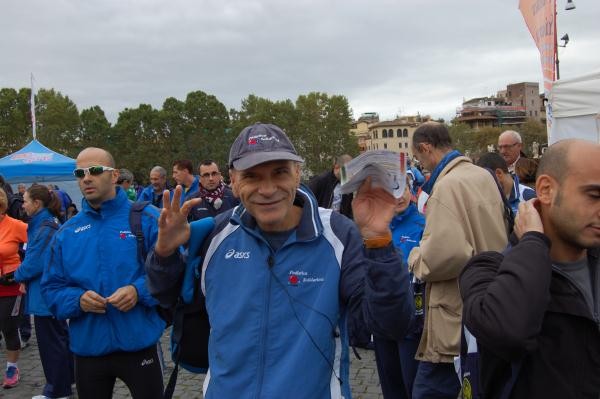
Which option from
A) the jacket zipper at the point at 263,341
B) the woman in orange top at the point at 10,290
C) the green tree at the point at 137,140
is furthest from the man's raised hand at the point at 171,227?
the green tree at the point at 137,140

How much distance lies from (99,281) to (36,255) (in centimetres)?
206

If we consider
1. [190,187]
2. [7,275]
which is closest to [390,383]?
[7,275]

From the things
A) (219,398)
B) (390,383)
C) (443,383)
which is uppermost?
(219,398)

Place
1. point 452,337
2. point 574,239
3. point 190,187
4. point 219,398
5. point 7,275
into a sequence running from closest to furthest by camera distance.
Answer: point 574,239
point 219,398
point 452,337
point 7,275
point 190,187

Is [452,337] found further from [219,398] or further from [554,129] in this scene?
[554,129]

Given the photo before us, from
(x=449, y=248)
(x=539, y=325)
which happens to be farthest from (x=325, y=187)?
(x=539, y=325)

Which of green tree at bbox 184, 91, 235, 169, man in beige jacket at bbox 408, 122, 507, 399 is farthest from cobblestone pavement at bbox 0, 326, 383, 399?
A: green tree at bbox 184, 91, 235, 169

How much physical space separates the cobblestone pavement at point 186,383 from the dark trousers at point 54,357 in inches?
12.2

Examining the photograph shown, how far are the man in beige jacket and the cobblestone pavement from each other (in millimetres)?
1770

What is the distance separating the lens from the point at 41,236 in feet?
15.5

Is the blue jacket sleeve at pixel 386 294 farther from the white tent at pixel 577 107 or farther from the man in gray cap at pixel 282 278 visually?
the white tent at pixel 577 107

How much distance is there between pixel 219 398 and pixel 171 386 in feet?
2.10

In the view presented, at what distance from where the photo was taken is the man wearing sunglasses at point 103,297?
307cm

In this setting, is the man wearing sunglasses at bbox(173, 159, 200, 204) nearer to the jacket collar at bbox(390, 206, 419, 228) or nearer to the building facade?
the jacket collar at bbox(390, 206, 419, 228)
